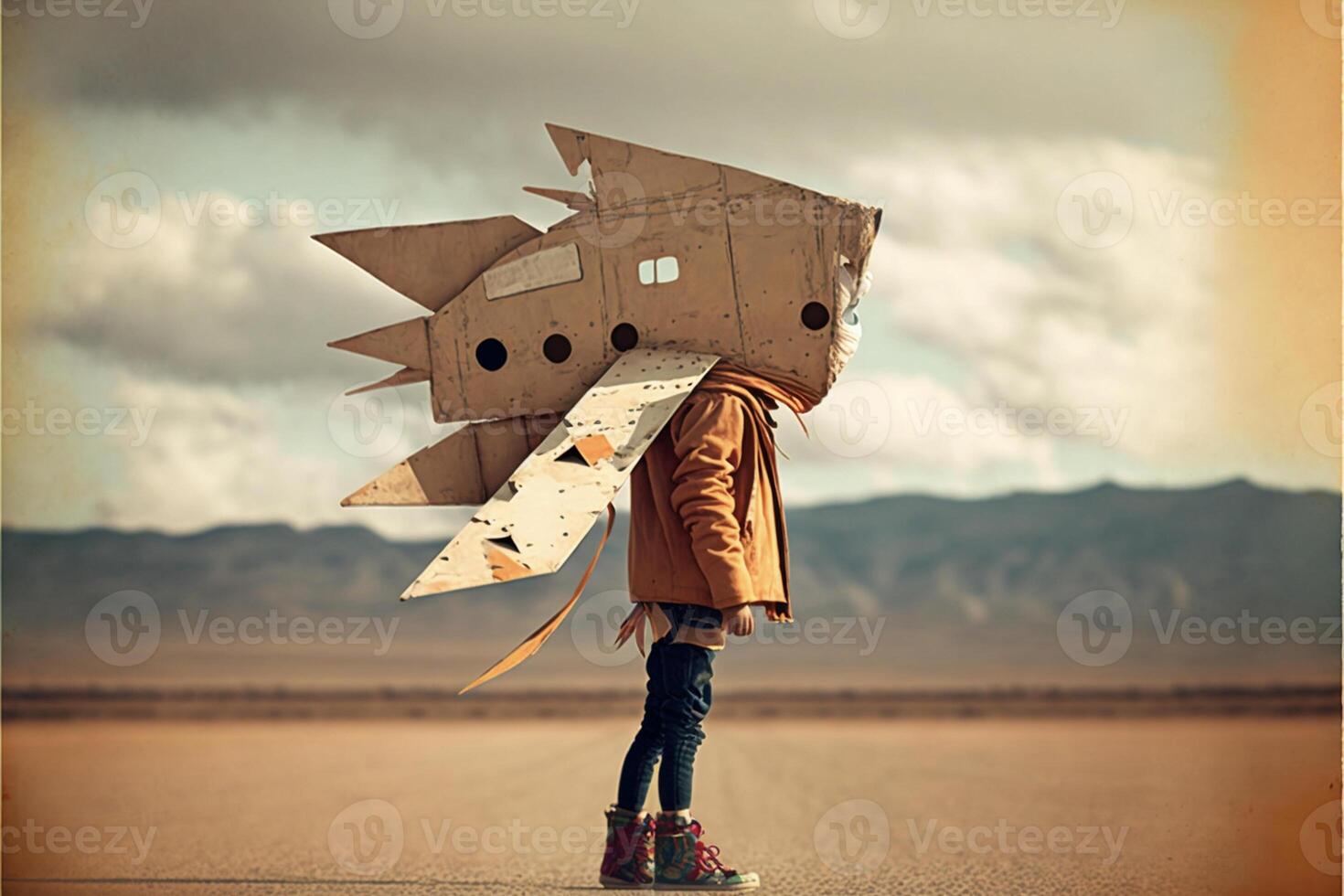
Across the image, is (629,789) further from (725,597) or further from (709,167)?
(709,167)

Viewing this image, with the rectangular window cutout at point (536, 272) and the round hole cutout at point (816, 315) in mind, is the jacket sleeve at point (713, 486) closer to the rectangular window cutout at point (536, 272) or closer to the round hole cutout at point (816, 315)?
the round hole cutout at point (816, 315)

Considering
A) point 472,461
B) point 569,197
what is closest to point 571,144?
point 569,197

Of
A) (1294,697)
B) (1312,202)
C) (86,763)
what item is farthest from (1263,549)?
(86,763)

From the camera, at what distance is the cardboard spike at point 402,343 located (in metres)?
4.04

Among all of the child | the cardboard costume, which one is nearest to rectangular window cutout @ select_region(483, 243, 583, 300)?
the cardboard costume

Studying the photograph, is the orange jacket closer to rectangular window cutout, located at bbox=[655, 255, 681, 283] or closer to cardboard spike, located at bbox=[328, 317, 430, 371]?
rectangular window cutout, located at bbox=[655, 255, 681, 283]

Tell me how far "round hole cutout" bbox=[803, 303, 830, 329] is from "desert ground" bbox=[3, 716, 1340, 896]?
1.54 metres

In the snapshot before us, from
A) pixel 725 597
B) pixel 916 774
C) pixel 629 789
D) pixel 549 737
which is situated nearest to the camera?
pixel 725 597

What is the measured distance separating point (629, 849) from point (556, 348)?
135cm

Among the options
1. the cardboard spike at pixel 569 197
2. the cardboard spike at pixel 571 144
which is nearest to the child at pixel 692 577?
the cardboard spike at pixel 569 197

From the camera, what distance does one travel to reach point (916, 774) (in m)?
6.04

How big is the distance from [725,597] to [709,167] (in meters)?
1.16

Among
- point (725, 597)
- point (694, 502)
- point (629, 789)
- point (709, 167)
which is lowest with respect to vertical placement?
point (629, 789)

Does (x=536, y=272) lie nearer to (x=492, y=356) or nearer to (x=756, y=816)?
(x=492, y=356)
